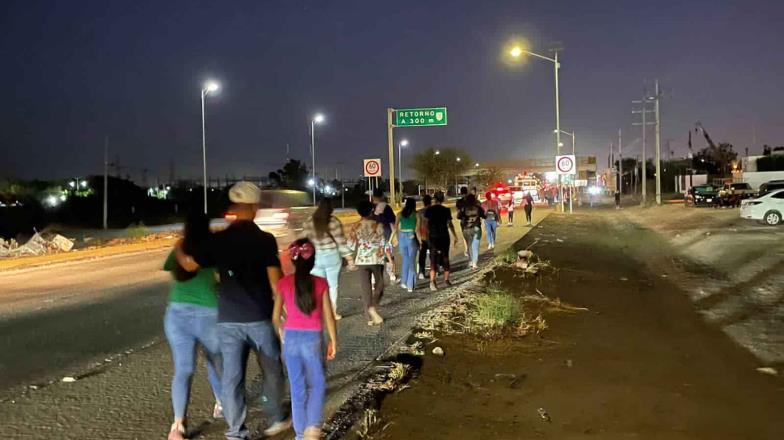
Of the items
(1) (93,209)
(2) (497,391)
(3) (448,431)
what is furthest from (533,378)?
(1) (93,209)

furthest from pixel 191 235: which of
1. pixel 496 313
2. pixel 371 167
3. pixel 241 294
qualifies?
pixel 371 167

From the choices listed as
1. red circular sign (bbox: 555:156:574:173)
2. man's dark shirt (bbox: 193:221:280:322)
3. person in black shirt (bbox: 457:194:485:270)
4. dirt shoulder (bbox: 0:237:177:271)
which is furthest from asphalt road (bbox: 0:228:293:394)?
red circular sign (bbox: 555:156:574:173)

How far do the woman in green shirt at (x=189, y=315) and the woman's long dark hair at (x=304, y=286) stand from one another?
724 millimetres

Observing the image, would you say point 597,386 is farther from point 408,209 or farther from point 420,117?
point 420,117

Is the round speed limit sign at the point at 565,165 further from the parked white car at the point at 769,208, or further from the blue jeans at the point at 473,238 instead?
the blue jeans at the point at 473,238

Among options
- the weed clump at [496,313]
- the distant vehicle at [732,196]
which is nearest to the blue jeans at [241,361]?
the weed clump at [496,313]

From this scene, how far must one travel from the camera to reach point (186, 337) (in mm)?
5078

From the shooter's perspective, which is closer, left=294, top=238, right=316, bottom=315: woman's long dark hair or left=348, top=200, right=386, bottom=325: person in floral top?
left=294, top=238, right=316, bottom=315: woman's long dark hair

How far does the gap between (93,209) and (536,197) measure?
37305mm

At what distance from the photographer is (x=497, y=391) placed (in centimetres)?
630

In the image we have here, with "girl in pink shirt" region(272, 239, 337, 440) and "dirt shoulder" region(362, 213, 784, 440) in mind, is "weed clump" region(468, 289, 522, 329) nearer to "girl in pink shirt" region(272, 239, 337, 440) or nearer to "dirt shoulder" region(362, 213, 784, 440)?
"dirt shoulder" region(362, 213, 784, 440)

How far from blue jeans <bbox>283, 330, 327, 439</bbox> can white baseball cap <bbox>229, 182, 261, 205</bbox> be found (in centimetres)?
95

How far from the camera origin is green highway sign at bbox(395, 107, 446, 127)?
3180 centimetres

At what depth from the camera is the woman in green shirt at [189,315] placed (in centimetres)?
504
